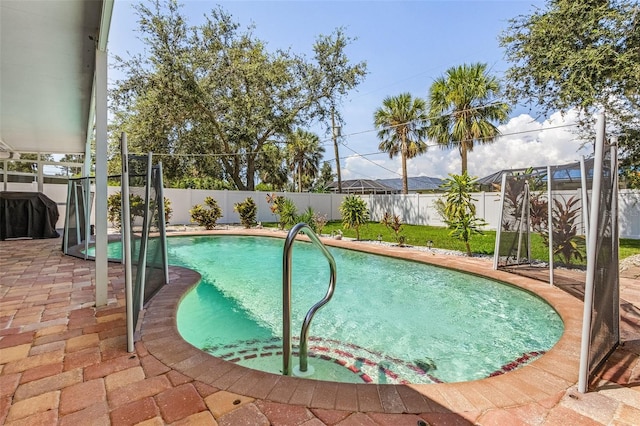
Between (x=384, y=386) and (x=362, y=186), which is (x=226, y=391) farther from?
(x=362, y=186)

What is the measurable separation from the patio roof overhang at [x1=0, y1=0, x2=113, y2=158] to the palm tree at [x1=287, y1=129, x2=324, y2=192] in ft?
60.6

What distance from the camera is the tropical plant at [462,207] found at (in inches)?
279

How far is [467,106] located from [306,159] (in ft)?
50.9

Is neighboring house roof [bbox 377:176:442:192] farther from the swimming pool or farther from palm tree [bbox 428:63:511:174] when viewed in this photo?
the swimming pool

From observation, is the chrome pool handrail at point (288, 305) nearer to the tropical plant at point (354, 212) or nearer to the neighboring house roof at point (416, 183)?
the tropical plant at point (354, 212)

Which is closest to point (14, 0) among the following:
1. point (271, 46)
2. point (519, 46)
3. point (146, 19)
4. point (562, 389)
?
point (562, 389)

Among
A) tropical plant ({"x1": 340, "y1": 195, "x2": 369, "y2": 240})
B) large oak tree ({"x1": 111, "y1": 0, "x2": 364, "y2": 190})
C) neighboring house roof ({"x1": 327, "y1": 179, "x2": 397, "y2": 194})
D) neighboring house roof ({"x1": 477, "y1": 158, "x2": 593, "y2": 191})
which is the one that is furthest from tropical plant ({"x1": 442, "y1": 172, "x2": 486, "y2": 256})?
neighboring house roof ({"x1": 327, "y1": 179, "x2": 397, "y2": 194})

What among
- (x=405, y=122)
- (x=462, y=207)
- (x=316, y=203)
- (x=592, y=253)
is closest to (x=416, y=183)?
(x=405, y=122)

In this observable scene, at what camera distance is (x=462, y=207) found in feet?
23.4

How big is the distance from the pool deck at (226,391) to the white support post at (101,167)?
62 cm

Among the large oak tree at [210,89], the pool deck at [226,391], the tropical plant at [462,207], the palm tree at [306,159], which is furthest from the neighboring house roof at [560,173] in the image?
the palm tree at [306,159]

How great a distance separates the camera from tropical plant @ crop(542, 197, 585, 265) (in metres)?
3.87

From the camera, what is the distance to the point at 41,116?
20.5ft

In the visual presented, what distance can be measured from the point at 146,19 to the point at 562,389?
17768 millimetres
